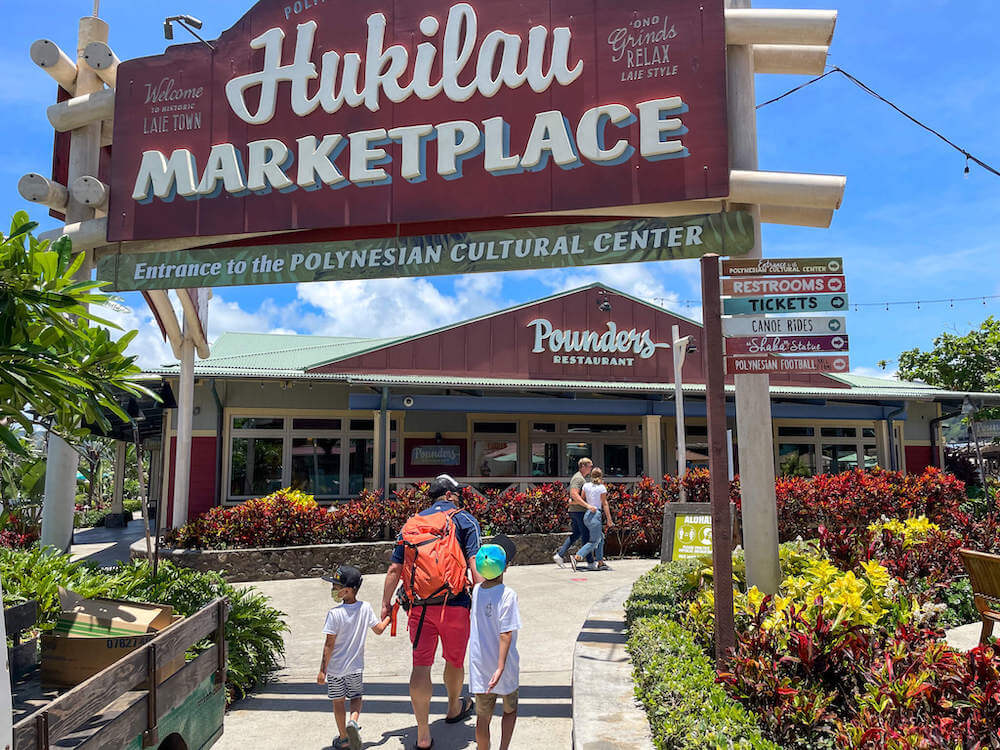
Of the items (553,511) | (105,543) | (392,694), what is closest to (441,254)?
(392,694)

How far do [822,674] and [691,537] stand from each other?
525 cm

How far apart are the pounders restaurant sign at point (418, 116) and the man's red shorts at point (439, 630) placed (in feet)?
12.1

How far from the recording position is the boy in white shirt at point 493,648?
456cm

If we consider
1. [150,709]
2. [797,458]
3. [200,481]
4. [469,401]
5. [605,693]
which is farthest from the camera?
[797,458]

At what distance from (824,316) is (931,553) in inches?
172

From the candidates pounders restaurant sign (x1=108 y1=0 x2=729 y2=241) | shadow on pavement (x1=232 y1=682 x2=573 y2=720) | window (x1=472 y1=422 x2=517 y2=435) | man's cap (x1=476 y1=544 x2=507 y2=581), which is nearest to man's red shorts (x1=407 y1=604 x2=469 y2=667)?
man's cap (x1=476 y1=544 x2=507 y2=581)

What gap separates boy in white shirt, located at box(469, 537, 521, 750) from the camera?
4.56 m

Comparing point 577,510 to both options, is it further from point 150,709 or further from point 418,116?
point 150,709

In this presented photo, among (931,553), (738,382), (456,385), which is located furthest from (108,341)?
(456,385)

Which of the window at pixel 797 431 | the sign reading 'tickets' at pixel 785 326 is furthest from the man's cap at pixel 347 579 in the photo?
the window at pixel 797 431

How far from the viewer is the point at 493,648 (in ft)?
15.3

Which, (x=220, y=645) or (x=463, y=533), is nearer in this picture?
(x=220, y=645)

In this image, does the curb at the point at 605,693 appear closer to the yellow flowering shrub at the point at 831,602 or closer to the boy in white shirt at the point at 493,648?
the boy in white shirt at the point at 493,648

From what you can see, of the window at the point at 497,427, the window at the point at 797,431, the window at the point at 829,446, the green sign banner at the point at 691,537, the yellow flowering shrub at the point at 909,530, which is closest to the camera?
the yellow flowering shrub at the point at 909,530
